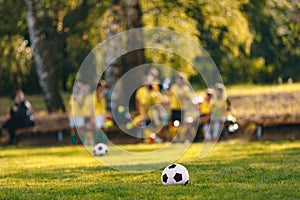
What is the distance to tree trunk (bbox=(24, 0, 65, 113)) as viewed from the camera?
27.9 m

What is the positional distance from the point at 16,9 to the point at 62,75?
12.5 m

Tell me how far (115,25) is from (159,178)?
49.8ft

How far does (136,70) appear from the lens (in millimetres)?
27141

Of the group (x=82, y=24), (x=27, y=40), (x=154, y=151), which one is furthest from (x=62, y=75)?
(x=154, y=151)

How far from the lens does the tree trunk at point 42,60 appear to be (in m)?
27.9

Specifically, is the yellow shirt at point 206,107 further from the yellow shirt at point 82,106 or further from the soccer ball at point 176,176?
the soccer ball at point 176,176

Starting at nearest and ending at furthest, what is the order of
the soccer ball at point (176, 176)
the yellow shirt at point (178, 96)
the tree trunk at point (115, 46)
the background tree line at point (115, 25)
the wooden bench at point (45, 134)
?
the soccer ball at point (176, 176), the yellow shirt at point (178, 96), the wooden bench at point (45, 134), the background tree line at point (115, 25), the tree trunk at point (115, 46)

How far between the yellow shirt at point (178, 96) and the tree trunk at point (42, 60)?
20.3 feet

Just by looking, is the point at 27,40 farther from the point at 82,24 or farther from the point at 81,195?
the point at 81,195

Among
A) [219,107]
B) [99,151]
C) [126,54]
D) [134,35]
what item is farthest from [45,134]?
[99,151]

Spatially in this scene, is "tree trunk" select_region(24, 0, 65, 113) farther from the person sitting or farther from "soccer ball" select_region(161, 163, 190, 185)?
"soccer ball" select_region(161, 163, 190, 185)

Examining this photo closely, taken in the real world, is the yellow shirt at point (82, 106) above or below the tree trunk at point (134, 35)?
below

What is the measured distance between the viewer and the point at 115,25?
89.8 ft

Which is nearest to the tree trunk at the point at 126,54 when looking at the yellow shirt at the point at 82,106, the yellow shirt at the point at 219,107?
the yellow shirt at the point at 82,106
